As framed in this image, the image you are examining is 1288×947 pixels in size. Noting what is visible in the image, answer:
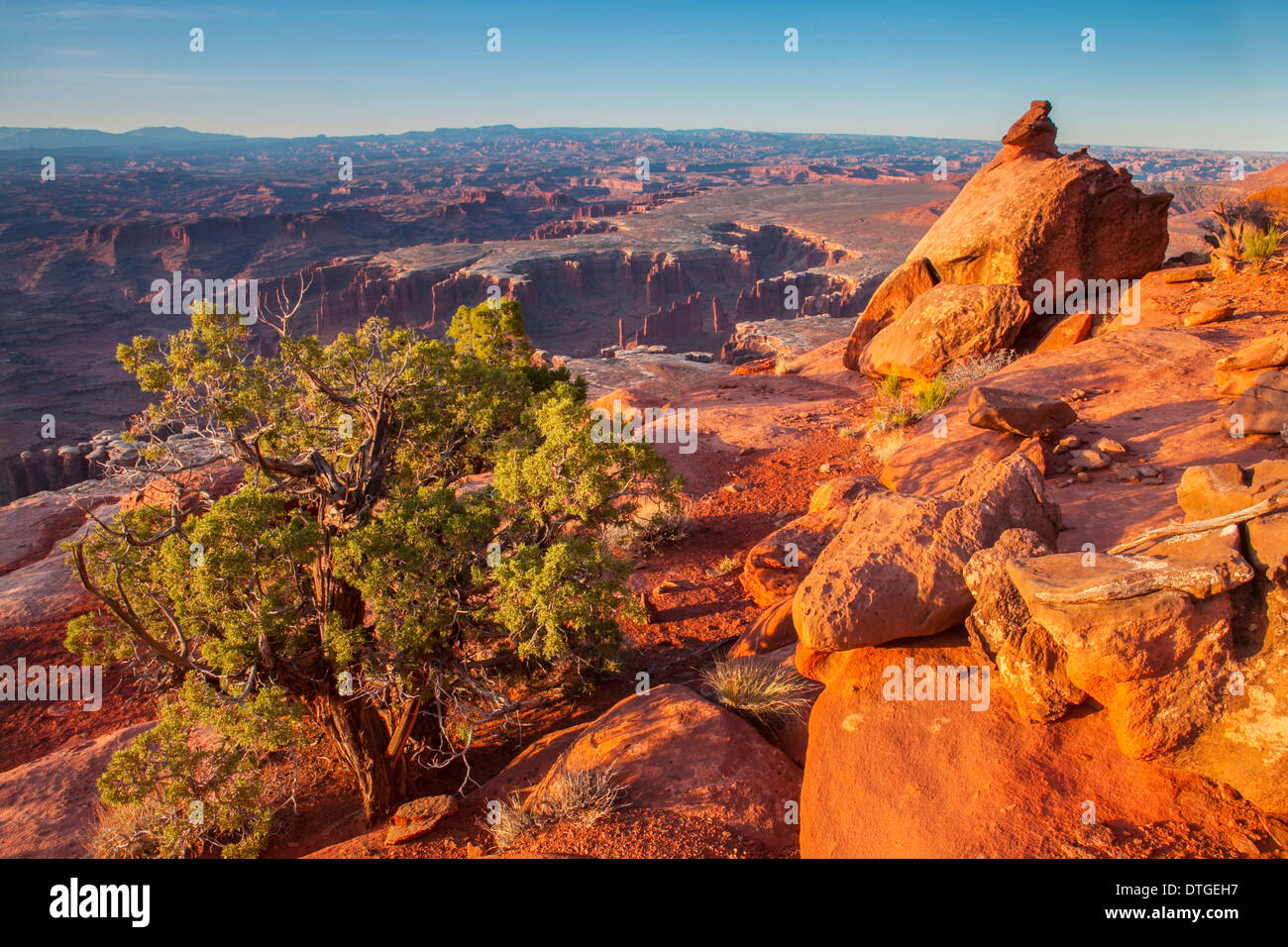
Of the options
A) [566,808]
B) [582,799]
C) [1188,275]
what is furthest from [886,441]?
[566,808]

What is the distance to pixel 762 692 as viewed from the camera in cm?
632

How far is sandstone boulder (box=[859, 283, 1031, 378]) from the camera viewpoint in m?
14.9

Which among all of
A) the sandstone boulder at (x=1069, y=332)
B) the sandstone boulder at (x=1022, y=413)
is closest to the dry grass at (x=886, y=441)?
the sandstone boulder at (x=1022, y=413)

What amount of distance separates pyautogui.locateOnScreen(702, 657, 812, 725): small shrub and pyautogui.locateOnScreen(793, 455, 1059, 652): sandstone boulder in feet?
2.47

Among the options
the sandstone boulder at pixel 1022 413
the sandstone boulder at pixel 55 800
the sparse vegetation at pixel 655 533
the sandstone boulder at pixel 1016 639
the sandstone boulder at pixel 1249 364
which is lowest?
the sandstone boulder at pixel 55 800

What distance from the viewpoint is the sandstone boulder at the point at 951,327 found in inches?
588

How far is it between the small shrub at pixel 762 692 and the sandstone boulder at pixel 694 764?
0.18 m

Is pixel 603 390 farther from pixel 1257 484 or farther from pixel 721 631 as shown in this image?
pixel 1257 484

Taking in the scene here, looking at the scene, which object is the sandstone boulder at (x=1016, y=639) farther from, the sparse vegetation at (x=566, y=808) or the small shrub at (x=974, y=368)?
the small shrub at (x=974, y=368)

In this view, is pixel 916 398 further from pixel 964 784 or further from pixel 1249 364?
pixel 964 784

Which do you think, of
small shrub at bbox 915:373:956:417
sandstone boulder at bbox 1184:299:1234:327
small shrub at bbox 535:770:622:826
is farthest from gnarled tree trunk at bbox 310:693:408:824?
sandstone boulder at bbox 1184:299:1234:327
